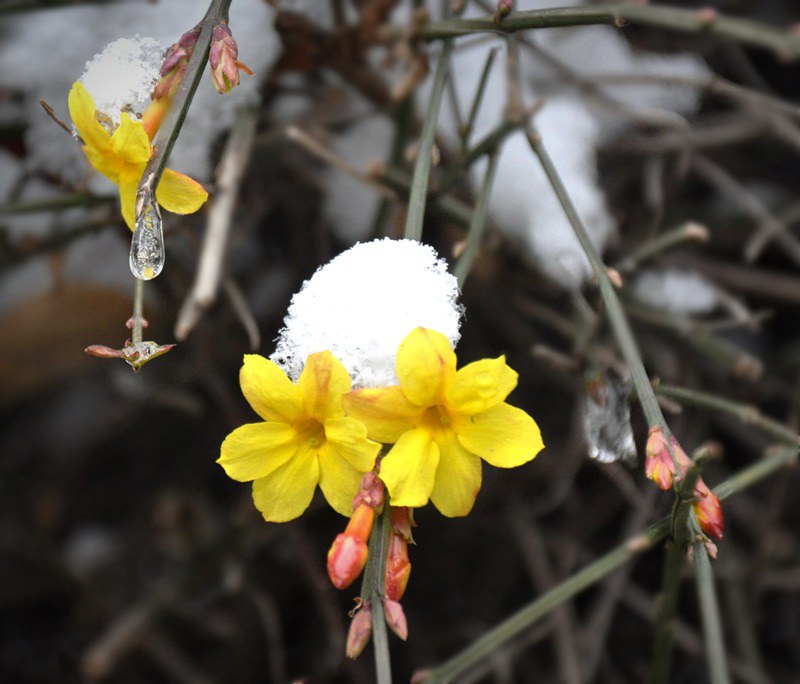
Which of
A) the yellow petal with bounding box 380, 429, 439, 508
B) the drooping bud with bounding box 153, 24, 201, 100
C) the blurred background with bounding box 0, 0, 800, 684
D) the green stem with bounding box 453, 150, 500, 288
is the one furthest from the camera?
the blurred background with bounding box 0, 0, 800, 684

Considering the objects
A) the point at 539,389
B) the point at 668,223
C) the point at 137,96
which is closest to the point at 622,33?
the point at 668,223

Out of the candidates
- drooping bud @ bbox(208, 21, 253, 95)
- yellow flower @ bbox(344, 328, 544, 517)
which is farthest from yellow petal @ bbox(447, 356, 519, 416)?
drooping bud @ bbox(208, 21, 253, 95)

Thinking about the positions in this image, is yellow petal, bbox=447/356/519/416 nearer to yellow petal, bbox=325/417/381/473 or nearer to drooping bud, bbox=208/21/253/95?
yellow petal, bbox=325/417/381/473

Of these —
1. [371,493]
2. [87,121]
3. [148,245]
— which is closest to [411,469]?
[371,493]

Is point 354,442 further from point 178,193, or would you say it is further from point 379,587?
point 178,193

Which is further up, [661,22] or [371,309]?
[661,22]

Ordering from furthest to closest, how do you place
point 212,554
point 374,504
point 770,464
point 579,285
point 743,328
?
point 743,328, point 212,554, point 579,285, point 770,464, point 374,504

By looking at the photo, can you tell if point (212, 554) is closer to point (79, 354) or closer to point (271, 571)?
point (271, 571)
